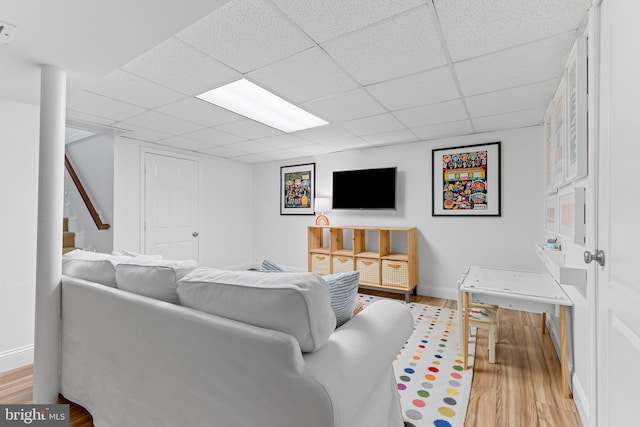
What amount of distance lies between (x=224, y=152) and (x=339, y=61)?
10.8ft

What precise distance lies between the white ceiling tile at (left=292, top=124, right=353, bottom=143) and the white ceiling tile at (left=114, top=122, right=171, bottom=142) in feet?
5.81

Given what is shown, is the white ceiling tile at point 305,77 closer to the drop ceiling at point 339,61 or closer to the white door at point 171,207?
the drop ceiling at point 339,61

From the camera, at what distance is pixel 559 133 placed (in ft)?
7.40

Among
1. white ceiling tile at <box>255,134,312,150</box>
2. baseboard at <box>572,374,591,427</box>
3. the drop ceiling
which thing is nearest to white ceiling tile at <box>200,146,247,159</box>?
white ceiling tile at <box>255,134,312,150</box>

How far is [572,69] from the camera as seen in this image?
71.5 inches

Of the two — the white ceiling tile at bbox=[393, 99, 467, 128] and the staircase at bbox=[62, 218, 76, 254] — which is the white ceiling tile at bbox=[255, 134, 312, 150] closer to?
the white ceiling tile at bbox=[393, 99, 467, 128]

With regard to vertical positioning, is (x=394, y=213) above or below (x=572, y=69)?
below

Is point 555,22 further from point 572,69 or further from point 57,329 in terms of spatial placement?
point 57,329

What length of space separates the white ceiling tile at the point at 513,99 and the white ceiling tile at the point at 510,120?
0.46 feet

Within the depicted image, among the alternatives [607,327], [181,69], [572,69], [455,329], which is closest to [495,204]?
[455,329]

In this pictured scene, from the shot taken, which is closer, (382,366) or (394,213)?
(382,366)

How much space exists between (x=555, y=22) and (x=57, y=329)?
3.43 meters

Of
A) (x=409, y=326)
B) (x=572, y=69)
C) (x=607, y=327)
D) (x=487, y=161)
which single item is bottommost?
(x=409, y=326)

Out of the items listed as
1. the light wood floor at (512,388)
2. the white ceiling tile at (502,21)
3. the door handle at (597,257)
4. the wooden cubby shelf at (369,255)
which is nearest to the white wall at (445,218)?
the wooden cubby shelf at (369,255)
